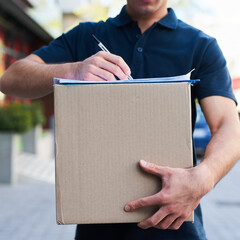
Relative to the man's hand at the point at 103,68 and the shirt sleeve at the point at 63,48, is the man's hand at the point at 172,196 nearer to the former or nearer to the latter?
the man's hand at the point at 103,68

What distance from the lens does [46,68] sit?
5.50 ft

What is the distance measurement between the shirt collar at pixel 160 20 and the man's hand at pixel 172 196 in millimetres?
688

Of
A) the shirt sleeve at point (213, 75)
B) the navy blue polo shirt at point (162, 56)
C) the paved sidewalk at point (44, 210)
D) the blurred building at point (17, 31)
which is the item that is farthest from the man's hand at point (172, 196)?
the blurred building at point (17, 31)

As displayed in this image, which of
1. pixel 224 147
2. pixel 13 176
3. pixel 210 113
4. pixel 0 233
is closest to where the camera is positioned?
pixel 224 147

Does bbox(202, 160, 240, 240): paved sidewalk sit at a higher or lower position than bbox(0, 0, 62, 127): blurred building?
lower

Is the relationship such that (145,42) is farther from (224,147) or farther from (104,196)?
(104,196)

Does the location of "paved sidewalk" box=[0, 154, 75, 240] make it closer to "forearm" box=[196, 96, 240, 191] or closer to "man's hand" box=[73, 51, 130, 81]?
"forearm" box=[196, 96, 240, 191]

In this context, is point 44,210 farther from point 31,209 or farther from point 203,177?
point 203,177

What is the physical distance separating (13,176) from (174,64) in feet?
21.3

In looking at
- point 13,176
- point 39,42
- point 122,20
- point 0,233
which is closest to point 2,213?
point 0,233

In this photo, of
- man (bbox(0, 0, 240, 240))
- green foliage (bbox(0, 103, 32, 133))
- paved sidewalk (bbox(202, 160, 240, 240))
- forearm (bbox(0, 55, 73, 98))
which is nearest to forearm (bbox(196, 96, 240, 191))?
man (bbox(0, 0, 240, 240))

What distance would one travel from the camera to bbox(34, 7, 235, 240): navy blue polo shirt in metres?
1.74

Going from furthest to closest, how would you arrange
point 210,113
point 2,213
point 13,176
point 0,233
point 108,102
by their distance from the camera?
point 13,176 < point 2,213 < point 0,233 < point 210,113 < point 108,102

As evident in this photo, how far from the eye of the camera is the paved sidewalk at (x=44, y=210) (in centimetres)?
523
